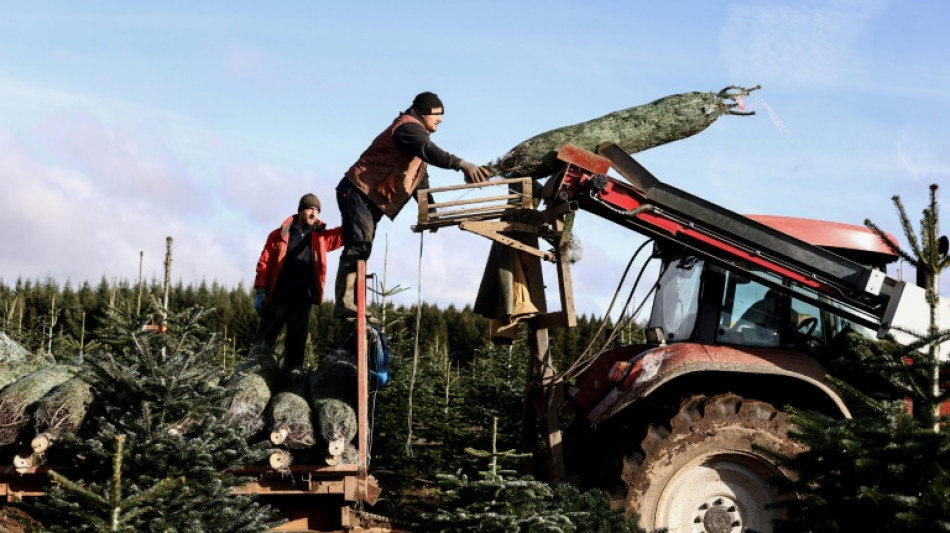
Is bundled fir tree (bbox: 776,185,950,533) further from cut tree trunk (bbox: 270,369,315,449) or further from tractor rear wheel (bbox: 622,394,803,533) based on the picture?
cut tree trunk (bbox: 270,369,315,449)

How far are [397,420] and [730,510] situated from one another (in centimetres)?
680

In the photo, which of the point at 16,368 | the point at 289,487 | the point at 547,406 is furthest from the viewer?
the point at 16,368

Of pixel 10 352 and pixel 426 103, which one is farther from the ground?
pixel 426 103

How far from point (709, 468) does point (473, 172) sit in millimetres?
2661

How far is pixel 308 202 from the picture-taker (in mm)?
9578

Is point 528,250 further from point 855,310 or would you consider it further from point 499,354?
point 499,354

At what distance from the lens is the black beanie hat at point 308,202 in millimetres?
9578

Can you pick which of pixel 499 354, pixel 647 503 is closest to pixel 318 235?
pixel 647 503

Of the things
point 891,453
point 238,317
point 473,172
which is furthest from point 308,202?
point 238,317

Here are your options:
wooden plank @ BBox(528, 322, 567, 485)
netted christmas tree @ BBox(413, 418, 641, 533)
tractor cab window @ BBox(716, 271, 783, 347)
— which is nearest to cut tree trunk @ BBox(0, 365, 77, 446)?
netted christmas tree @ BBox(413, 418, 641, 533)

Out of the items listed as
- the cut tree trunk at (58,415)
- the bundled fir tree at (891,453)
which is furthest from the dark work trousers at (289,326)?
the bundled fir tree at (891,453)

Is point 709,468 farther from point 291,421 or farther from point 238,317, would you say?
point 238,317

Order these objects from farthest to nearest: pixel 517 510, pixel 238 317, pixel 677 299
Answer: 1. pixel 238 317
2. pixel 677 299
3. pixel 517 510

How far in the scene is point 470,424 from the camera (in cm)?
1516
